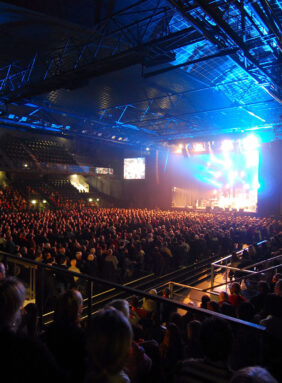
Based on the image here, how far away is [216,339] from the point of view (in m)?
1.68

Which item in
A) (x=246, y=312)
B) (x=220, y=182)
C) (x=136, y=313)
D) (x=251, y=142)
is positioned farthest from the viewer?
(x=220, y=182)

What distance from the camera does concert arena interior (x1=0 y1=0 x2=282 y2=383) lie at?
1758 mm

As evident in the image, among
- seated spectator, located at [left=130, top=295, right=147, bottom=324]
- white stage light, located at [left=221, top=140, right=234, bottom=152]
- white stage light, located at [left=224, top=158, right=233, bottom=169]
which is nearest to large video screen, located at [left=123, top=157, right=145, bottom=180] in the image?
white stage light, located at [left=221, top=140, right=234, bottom=152]

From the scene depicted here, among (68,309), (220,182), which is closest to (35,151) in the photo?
(220,182)

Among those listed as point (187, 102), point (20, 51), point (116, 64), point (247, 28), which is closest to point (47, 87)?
point (20, 51)

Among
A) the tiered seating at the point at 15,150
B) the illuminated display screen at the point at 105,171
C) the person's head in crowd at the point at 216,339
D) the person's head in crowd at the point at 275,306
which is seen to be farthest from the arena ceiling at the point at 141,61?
the illuminated display screen at the point at 105,171

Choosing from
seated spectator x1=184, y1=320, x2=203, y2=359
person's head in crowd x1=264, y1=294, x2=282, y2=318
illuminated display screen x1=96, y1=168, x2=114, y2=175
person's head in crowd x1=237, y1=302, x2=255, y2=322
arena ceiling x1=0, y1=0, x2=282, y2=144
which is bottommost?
person's head in crowd x1=237, y1=302, x2=255, y2=322

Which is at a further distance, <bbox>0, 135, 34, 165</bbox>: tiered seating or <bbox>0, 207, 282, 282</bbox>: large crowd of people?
<bbox>0, 135, 34, 165</bbox>: tiered seating

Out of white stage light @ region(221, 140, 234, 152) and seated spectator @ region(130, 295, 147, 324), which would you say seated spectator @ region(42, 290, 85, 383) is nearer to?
seated spectator @ region(130, 295, 147, 324)

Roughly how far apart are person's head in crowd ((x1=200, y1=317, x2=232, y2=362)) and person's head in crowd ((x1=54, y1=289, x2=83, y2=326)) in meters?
0.92

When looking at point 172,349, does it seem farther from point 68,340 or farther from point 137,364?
point 68,340

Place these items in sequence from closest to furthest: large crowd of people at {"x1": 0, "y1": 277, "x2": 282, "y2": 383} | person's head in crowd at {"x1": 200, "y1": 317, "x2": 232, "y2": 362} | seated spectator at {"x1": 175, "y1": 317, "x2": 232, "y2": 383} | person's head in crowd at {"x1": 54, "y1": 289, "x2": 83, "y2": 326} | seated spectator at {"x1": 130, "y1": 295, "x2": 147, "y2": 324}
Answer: large crowd of people at {"x1": 0, "y1": 277, "x2": 282, "y2": 383} → seated spectator at {"x1": 175, "y1": 317, "x2": 232, "y2": 383} → person's head in crowd at {"x1": 200, "y1": 317, "x2": 232, "y2": 362} → person's head in crowd at {"x1": 54, "y1": 289, "x2": 83, "y2": 326} → seated spectator at {"x1": 130, "y1": 295, "x2": 147, "y2": 324}

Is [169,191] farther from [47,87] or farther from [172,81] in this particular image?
[47,87]

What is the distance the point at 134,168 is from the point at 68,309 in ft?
86.7
